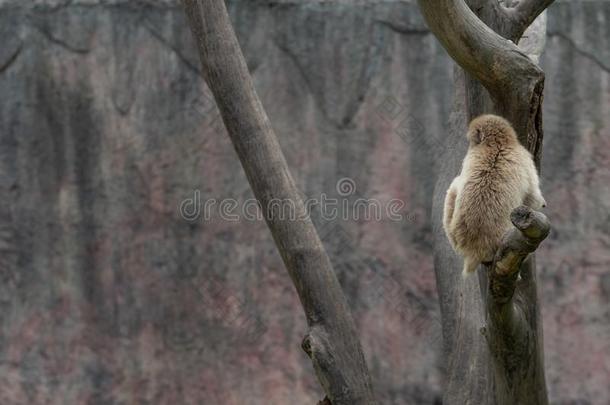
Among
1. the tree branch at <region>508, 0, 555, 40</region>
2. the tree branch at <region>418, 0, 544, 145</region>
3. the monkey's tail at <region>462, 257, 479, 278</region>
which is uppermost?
the tree branch at <region>508, 0, 555, 40</region>

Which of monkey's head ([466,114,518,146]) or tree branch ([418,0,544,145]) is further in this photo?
monkey's head ([466,114,518,146])

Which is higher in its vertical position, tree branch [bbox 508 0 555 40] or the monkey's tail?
tree branch [bbox 508 0 555 40]

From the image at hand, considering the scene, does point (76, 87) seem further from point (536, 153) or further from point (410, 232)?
point (536, 153)

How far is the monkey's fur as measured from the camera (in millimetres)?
2648

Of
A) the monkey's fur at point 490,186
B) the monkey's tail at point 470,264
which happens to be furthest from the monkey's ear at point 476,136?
the monkey's tail at point 470,264

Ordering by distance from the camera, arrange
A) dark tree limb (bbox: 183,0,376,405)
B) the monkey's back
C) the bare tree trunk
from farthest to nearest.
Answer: dark tree limb (bbox: 183,0,376,405), the monkey's back, the bare tree trunk

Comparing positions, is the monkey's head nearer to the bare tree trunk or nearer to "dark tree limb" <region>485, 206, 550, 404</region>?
the bare tree trunk

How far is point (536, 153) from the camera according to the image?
281 centimetres

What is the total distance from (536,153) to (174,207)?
270 centimetres

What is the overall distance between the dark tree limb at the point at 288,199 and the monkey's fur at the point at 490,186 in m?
0.85

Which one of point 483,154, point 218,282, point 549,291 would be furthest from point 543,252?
point 483,154

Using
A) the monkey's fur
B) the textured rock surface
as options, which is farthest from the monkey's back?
the textured rock surface

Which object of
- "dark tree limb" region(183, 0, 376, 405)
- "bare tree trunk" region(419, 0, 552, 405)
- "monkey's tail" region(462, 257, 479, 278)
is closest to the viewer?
"bare tree trunk" region(419, 0, 552, 405)

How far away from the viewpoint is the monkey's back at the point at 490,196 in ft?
8.68
